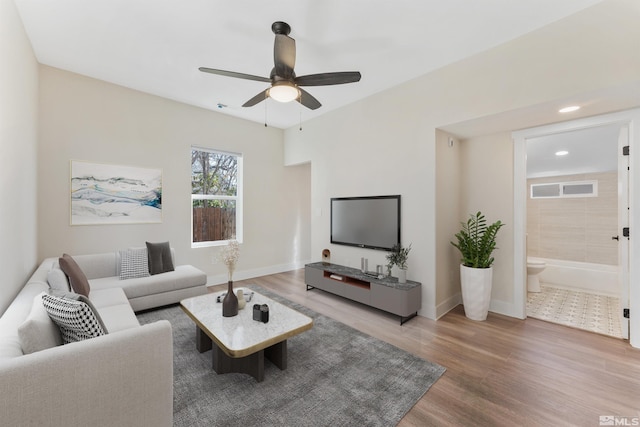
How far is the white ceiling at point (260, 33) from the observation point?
212 centimetres

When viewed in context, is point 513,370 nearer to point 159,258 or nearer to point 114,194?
point 159,258

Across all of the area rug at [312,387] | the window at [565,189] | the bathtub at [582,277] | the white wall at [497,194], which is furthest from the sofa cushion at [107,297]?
the window at [565,189]

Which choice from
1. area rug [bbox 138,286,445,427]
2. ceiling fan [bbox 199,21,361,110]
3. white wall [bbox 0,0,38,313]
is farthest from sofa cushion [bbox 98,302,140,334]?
ceiling fan [bbox 199,21,361,110]

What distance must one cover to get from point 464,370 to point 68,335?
8.97 feet

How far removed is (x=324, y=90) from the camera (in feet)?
11.8

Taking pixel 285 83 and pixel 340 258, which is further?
pixel 340 258

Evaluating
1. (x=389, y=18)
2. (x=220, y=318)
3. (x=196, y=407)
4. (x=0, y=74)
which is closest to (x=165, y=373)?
(x=196, y=407)

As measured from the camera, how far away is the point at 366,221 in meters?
3.81

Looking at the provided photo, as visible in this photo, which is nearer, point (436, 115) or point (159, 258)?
point (436, 115)

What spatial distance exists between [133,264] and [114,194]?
1.07 metres

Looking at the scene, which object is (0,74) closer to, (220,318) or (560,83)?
(220,318)

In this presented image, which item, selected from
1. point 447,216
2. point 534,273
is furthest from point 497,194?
point 534,273

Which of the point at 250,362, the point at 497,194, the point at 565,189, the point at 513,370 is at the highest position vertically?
the point at 565,189

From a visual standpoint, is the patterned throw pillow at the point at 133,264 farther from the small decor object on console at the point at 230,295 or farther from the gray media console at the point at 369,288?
the gray media console at the point at 369,288
